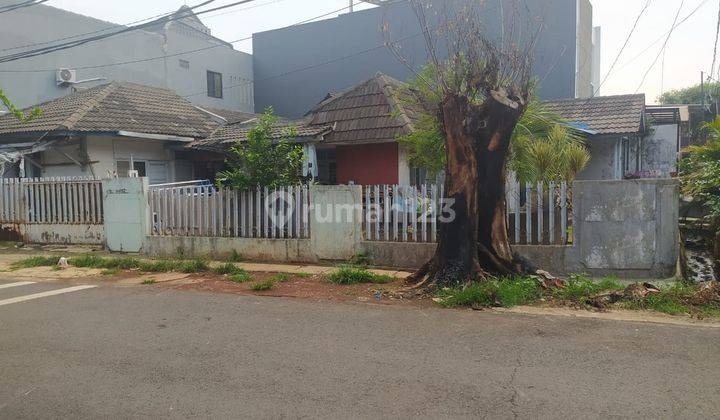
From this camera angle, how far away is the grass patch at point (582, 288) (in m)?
6.93

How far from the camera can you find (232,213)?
1069 cm

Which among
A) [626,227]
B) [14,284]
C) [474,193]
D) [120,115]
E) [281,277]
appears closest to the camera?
[474,193]

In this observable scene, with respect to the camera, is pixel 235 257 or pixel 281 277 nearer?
pixel 281 277

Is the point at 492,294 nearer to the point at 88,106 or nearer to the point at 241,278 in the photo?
the point at 241,278

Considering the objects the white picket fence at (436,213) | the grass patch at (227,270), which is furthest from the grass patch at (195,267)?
the white picket fence at (436,213)

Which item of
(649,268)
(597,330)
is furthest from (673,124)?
(597,330)

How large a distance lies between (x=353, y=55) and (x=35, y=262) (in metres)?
19.4

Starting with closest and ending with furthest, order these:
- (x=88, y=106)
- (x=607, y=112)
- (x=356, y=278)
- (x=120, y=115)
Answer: (x=356, y=278) → (x=88, y=106) → (x=120, y=115) → (x=607, y=112)

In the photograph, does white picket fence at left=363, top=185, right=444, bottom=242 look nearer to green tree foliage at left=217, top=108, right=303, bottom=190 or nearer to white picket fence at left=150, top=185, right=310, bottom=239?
white picket fence at left=150, top=185, right=310, bottom=239

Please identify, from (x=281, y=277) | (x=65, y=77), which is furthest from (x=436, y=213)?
(x=65, y=77)

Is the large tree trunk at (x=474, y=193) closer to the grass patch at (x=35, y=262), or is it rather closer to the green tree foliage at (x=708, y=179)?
the green tree foliage at (x=708, y=179)

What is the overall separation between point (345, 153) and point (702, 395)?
1189 centimetres

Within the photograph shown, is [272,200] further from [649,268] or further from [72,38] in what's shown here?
[72,38]

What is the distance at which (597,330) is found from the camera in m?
5.64
